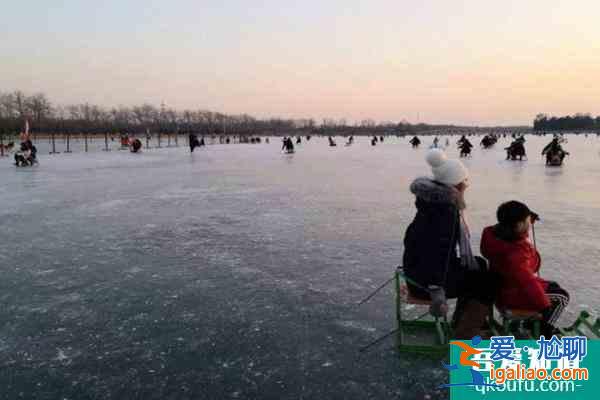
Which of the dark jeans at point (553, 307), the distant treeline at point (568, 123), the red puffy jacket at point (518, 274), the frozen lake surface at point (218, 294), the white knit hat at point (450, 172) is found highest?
the distant treeline at point (568, 123)

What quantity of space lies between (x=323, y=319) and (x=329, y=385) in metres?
1.04

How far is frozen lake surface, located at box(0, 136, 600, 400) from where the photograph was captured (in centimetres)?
304

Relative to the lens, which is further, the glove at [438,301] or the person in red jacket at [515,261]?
the glove at [438,301]

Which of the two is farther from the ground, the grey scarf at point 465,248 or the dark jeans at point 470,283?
the grey scarf at point 465,248

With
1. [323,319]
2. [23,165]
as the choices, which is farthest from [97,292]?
[23,165]

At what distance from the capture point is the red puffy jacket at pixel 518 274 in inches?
113

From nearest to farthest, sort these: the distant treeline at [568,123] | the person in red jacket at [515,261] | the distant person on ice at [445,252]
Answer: the person in red jacket at [515,261], the distant person on ice at [445,252], the distant treeline at [568,123]

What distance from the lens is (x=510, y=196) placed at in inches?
436

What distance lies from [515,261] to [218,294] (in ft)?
9.78

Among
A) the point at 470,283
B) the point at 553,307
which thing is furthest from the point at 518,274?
the point at 553,307

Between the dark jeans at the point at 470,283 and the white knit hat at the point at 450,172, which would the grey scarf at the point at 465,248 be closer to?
the dark jeans at the point at 470,283

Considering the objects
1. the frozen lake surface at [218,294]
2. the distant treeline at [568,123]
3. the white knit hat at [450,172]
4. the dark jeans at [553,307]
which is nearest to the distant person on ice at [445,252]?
the white knit hat at [450,172]

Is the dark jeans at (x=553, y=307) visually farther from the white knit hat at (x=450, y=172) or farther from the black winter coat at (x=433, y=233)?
the white knit hat at (x=450, y=172)

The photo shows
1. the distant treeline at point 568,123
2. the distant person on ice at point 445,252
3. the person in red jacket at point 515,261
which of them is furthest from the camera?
the distant treeline at point 568,123
